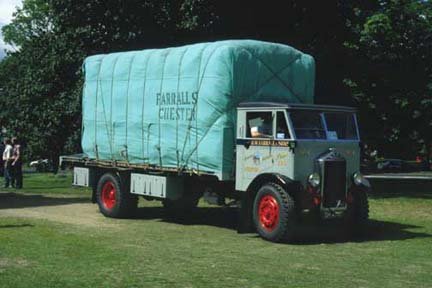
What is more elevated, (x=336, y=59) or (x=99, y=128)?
(x=336, y=59)

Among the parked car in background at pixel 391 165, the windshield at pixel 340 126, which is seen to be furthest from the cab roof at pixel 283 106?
the parked car in background at pixel 391 165

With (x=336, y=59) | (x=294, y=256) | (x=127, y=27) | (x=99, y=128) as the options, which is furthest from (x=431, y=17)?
(x=294, y=256)

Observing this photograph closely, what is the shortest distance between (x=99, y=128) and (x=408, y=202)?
9323 millimetres

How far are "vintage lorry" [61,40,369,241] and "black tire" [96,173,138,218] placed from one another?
25 mm

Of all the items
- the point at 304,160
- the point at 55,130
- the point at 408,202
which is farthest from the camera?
the point at 55,130

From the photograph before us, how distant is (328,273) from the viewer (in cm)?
1036

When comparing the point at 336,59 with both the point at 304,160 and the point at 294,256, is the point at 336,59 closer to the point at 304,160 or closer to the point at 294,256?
the point at 304,160

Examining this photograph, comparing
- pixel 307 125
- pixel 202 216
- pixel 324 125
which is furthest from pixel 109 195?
pixel 324 125

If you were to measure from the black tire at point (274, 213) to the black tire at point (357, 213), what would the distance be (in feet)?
5.36

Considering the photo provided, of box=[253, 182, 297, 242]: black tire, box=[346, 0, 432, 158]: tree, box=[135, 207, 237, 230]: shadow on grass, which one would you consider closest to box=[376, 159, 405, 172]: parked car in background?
box=[346, 0, 432, 158]: tree

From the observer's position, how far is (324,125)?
14.3 m

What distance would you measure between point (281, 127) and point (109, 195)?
544cm

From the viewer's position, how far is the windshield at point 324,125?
13961mm

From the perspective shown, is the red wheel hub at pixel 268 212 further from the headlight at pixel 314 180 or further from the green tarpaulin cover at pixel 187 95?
the green tarpaulin cover at pixel 187 95
